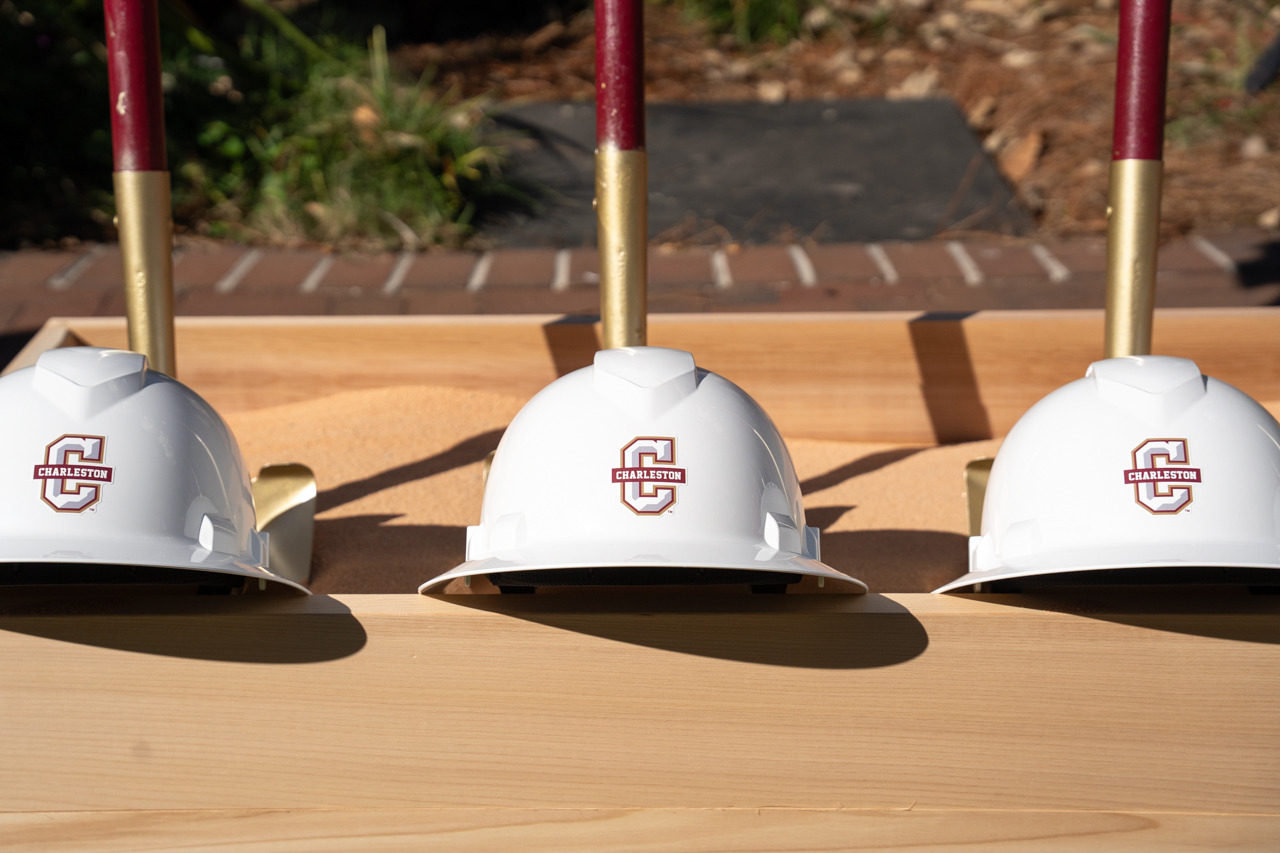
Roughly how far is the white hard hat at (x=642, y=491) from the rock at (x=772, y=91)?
11.9ft

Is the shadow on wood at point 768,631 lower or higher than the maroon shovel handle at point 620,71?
lower

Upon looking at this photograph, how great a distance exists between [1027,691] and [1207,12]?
4.75 meters

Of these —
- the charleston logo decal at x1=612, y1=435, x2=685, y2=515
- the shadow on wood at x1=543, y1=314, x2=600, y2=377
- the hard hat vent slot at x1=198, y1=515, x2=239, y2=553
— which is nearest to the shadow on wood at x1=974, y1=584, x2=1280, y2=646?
the charleston logo decal at x1=612, y1=435, x2=685, y2=515

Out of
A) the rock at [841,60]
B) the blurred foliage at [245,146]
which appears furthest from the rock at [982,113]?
the blurred foliage at [245,146]

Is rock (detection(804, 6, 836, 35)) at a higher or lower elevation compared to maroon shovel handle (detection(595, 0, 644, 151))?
higher

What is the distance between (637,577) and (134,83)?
880mm

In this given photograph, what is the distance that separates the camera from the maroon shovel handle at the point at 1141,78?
1323 millimetres

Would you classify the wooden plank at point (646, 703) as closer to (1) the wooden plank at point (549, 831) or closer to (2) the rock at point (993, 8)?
(1) the wooden plank at point (549, 831)

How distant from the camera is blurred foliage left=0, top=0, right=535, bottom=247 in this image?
3420mm

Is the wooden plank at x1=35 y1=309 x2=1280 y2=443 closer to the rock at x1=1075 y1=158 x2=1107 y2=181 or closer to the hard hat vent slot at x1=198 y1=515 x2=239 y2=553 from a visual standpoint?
the hard hat vent slot at x1=198 y1=515 x2=239 y2=553

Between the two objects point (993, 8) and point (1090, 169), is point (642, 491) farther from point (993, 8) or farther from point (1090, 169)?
point (993, 8)

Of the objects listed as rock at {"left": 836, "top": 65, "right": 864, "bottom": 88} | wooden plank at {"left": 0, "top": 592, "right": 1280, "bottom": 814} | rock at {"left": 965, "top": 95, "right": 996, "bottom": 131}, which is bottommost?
wooden plank at {"left": 0, "top": 592, "right": 1280, "bottom": 814}

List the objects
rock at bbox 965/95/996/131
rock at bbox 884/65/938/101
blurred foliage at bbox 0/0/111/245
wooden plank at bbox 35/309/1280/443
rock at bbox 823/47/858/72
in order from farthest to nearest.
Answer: rock at bbox 823/47/858/72 → rock at bbox 884/65/938/101 → rock at bbox 965/95/996/131 → blurred foliage at bbox 0/0/111/245 → wooden plank at bbox 35/309/1280/443

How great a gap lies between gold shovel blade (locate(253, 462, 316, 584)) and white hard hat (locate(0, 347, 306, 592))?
0.25m
